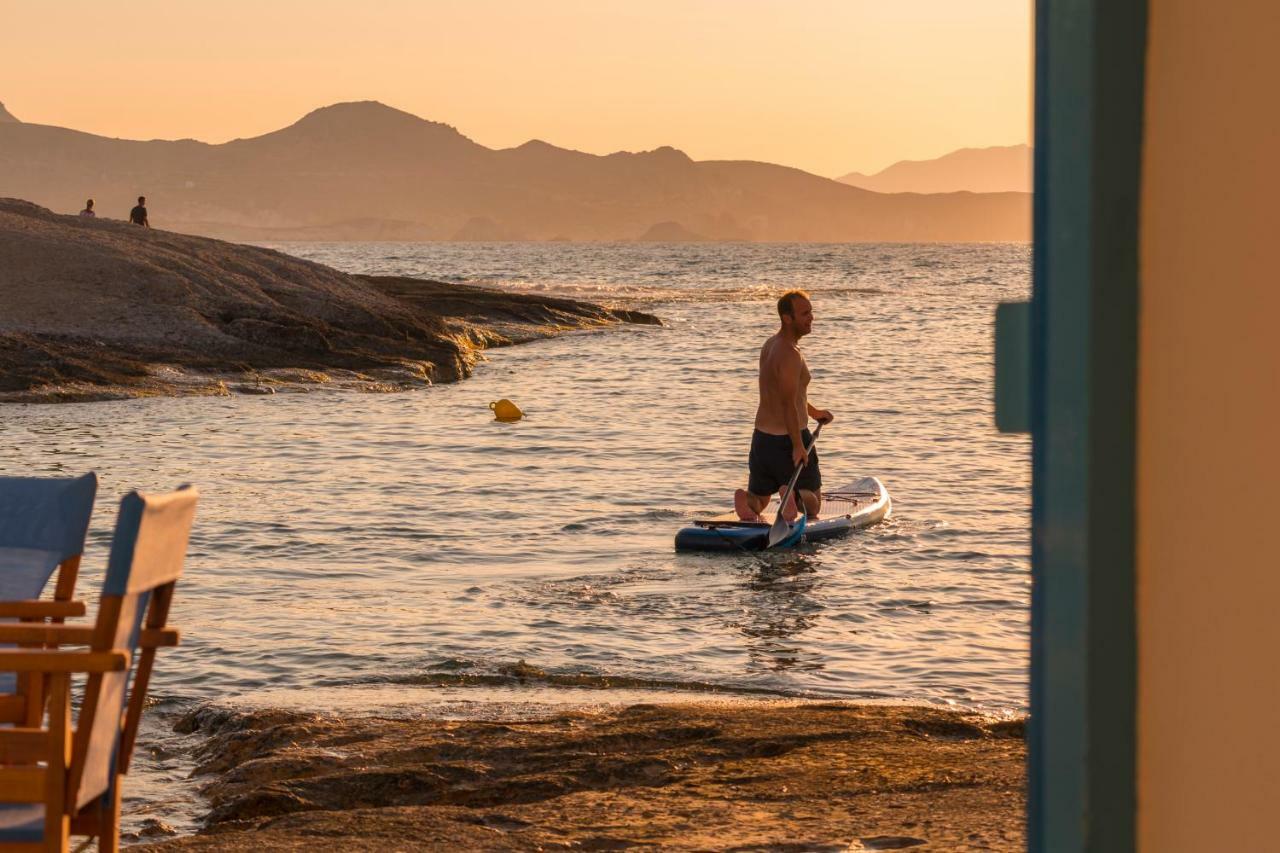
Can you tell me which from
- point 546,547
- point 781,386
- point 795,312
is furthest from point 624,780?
point 546,547

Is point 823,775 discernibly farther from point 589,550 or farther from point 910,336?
point 910,336

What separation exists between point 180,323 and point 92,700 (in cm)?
2423

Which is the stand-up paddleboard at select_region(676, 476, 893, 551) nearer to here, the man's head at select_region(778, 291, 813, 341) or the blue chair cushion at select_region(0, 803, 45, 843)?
the man's head at select_region(778, 291, 813, 341)

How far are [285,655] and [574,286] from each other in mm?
71901

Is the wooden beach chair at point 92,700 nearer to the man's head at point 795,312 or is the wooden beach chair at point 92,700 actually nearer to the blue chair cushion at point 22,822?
the blue chair cushion at point 22,822

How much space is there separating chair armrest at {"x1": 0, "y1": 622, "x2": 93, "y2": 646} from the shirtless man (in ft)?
23.7

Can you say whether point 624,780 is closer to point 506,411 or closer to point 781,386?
point 781,386

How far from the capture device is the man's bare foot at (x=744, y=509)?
41.2 ft

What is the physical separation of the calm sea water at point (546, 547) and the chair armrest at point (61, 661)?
13.8ft

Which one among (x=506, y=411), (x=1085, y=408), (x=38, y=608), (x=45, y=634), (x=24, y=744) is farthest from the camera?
(x=506, y=411)

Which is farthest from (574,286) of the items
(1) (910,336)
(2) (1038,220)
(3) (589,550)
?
(2) (1038,220)

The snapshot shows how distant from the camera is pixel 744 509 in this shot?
1266 cm

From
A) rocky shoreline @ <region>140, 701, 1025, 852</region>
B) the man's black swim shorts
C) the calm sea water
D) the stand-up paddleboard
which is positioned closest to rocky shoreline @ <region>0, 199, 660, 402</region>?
the calm sea water

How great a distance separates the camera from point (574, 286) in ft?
263
